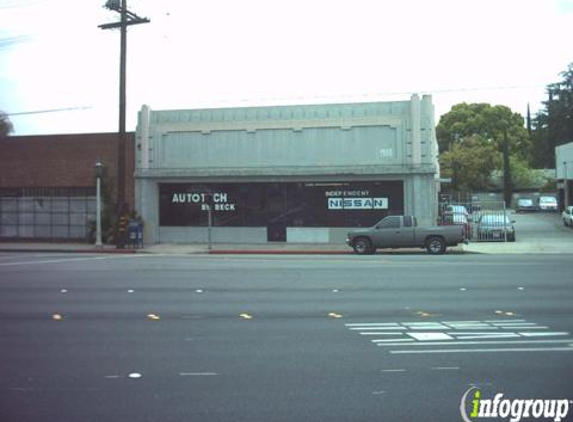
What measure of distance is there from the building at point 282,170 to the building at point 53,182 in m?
2.21

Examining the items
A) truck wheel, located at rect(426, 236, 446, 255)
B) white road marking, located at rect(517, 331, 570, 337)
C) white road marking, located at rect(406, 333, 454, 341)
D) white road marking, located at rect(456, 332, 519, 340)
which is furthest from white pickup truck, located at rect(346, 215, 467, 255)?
white road marking, located at rect(406, 333, 454, 341)

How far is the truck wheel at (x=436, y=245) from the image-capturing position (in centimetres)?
2586

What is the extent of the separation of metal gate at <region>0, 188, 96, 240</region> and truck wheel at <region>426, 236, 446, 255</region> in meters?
17.1

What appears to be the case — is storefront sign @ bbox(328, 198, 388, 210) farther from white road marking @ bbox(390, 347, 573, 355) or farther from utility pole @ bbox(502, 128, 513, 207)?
utility pole @ bbox(502, 128, 513, 207)

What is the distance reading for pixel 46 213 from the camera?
33.9 meters

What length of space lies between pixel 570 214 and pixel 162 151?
2476cm

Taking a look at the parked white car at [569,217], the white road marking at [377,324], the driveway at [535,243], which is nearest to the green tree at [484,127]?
the parked white car at [569,217]

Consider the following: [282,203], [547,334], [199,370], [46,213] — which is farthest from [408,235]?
[199,370]

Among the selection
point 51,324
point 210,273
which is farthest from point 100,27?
point 51,324

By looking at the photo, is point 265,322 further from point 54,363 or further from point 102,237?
point 102,237

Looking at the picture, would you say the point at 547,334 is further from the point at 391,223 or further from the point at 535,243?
the point at 535,243

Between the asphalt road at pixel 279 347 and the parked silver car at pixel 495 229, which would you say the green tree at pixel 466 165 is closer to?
the parked silver car at pixel 495 229

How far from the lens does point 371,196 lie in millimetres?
29969

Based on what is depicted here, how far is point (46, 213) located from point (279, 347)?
28.8 m
